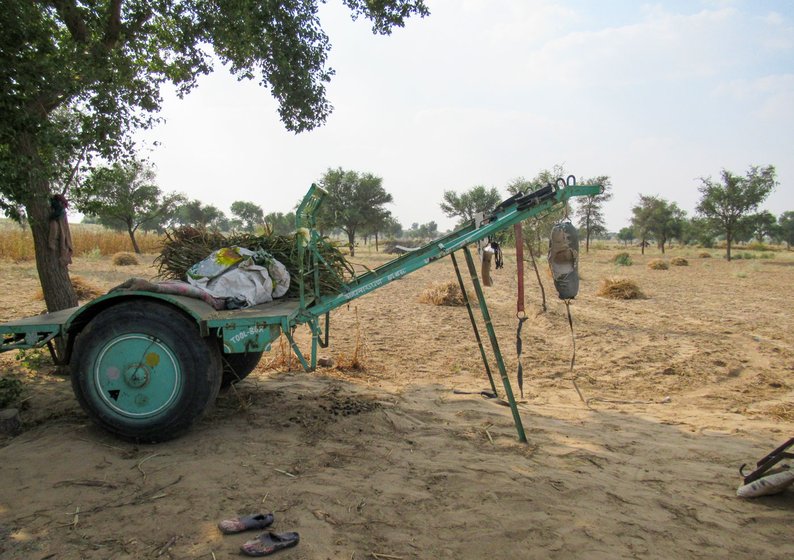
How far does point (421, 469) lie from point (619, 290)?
12.0 m

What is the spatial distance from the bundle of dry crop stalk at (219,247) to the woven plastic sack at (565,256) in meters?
1.81

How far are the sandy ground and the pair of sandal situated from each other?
2.0 inches

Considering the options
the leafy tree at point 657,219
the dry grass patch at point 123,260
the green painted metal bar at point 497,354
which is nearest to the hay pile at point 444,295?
the green painted metal bar at point 497,354

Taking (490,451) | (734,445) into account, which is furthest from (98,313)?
(734,445)

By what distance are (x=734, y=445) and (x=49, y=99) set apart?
7.17m

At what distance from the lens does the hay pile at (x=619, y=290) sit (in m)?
13.7

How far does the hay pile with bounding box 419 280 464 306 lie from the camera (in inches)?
458

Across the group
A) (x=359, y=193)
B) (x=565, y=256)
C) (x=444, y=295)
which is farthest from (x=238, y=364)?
(x=359, y=193)

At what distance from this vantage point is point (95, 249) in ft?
86.3

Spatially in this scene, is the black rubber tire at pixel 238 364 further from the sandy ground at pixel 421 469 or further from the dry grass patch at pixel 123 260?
the dry grass patch at pixel 123 260

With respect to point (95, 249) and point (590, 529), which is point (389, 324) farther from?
point (95, 249)

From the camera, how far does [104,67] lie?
5.20 metres

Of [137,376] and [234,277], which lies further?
[234,277]

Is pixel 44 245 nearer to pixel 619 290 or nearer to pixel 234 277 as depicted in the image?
pixel 234 277
